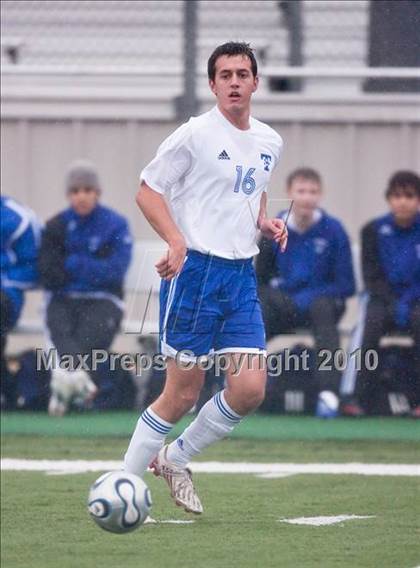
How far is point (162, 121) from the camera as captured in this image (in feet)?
36.1

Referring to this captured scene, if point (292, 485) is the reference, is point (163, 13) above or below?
above

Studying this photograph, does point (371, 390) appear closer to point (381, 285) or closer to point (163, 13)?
point (381, 285)

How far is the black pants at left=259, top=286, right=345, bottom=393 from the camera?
1000 centimetres

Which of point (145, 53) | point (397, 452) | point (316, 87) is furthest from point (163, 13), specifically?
point (397, 452)

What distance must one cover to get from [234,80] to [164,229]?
0.64m

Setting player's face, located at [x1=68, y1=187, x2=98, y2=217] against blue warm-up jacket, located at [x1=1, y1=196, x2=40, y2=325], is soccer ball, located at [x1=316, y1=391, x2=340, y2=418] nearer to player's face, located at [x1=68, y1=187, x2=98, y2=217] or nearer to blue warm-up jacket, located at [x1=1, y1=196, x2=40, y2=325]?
player's face, located at [x1=68, y1=187, x2=98, y2=217]

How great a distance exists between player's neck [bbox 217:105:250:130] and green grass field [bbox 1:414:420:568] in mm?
1618

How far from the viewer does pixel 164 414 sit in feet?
20.8

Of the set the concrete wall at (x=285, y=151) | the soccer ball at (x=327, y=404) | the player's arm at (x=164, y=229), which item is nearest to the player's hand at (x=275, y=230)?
the player's arm at (x=164, y=229)

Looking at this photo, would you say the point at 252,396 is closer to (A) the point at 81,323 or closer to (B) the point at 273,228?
(B) the point at 273,228

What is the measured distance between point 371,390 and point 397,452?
48.2 inches

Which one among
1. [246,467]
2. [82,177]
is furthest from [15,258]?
[246,467]

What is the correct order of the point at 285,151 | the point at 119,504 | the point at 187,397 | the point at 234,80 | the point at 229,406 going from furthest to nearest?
the point at 285,151, the point at 229,406, the point at 187,397, the point at 234,80, the point at 119,504

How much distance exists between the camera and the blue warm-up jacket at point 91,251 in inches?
401
